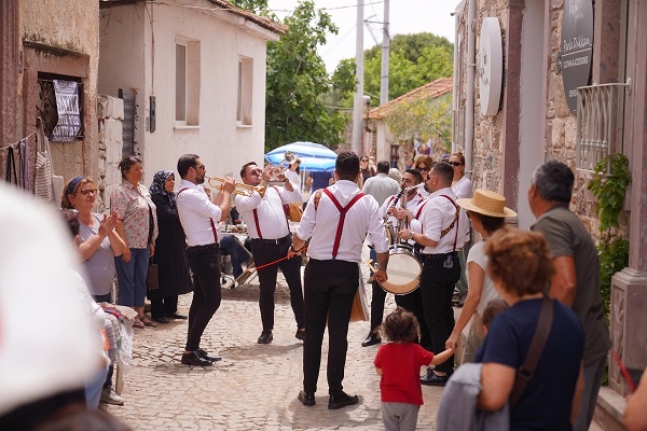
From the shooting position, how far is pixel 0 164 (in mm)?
8086

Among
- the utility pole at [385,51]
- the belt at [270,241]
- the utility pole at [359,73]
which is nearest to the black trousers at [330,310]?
the belt at [270,241]

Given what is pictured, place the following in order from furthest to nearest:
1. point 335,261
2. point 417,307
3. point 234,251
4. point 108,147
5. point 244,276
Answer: point 234,251 < point 244,276 < point 108,147 < point 417,307 < point 335,261

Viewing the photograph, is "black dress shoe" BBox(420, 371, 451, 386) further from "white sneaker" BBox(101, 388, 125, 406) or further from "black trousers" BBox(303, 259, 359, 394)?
"white sneaker" BBox(101, 388, 125, 406)

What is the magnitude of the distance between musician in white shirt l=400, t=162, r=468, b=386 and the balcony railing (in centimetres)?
142

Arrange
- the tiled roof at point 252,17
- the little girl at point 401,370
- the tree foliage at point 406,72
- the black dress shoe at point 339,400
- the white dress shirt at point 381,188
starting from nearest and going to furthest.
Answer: the little girl at point 401,370 < the black dress shoe at point 339,400 < the white dress shirt at point 381,188 < the tiled roof at point 252,17 < the tree foliage at point 406,72

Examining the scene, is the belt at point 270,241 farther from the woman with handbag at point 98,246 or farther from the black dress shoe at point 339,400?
the black dress shoe at point 339,400

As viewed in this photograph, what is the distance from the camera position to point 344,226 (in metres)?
7.23

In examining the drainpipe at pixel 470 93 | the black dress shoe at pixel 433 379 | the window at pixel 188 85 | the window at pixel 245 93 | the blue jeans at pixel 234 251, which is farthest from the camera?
the window at pixel 245 93

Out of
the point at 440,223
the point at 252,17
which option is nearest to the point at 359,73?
the point at 252,17

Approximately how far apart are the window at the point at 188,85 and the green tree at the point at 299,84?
1041 centimetres

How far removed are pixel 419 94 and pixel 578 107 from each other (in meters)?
31.3

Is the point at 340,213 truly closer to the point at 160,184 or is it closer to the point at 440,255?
the point at 440,255

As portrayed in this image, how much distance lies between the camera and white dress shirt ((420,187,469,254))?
7836mm

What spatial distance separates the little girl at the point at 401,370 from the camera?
574 cm
